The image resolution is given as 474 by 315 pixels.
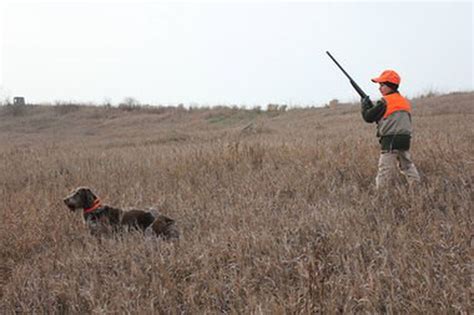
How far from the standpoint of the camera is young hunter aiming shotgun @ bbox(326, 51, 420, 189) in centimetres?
530

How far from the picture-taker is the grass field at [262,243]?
2.90 meters

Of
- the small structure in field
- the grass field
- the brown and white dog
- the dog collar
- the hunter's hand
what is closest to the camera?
the grass field

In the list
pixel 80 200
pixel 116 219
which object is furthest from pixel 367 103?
pixel 80 200

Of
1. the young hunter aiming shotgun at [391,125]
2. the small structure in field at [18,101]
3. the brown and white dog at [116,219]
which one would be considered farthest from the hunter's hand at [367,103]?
the small structure in field at [18,101]

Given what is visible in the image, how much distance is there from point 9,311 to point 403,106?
476 centimetres

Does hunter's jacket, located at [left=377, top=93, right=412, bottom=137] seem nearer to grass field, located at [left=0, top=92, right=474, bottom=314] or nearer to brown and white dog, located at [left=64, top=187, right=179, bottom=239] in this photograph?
grass field, located at [left=0, top=92, right=474, bottom=314]

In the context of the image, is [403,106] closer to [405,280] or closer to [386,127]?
[386,127]

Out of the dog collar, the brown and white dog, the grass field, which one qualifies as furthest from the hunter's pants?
the dog collar

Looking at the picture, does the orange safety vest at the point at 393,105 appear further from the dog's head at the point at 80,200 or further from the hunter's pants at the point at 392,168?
the dog's head at the point at 80,200

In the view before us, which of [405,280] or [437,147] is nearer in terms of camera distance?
[405,280]

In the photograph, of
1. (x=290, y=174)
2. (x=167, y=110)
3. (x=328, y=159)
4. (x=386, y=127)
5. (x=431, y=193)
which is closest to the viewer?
(x=431, y=193)

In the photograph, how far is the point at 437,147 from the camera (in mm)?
6629

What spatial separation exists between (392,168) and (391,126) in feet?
1.73

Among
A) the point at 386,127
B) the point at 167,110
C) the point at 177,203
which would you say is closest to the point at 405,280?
the point at 386,127
